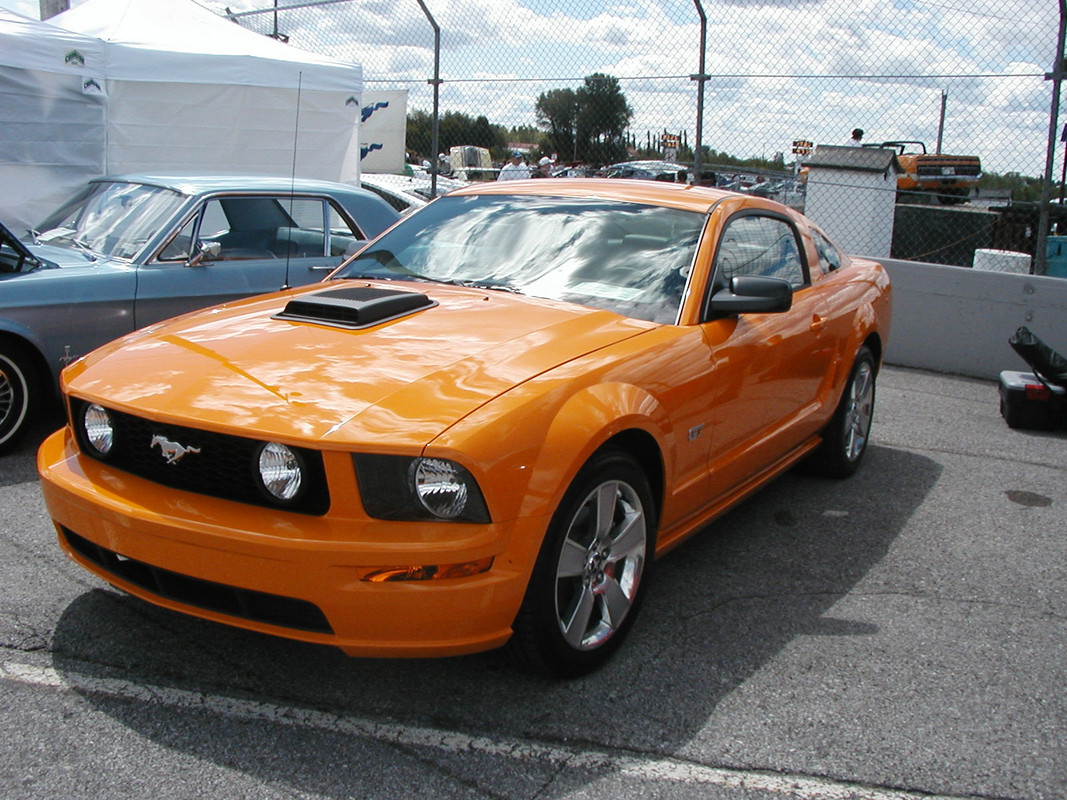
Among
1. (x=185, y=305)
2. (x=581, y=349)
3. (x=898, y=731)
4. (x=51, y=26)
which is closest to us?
(x=898, y=731)

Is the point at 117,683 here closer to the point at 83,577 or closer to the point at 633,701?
the point at 83,577

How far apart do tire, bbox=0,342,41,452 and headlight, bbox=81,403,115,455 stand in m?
2.46

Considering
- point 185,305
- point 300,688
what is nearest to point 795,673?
point 300,688

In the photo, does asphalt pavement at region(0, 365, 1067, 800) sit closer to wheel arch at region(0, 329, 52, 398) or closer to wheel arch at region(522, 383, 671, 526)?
wheel arch at region(522, 383, 671, 526)

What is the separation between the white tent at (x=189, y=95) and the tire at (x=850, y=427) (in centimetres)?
660

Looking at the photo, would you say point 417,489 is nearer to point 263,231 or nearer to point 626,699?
point 626,699

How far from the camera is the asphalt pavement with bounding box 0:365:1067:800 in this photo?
2521 millimetres

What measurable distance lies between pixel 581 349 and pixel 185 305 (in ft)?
11.4

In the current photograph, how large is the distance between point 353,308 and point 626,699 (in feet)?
4.93

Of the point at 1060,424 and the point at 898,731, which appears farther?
the point at 1060,424

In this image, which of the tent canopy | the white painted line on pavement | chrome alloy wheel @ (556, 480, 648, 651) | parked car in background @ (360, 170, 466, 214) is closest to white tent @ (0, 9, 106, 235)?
the tent canopy

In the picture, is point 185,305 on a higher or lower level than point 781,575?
higher

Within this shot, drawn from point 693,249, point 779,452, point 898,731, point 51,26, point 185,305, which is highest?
point 51,26

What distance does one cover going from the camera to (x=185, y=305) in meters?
5.81
